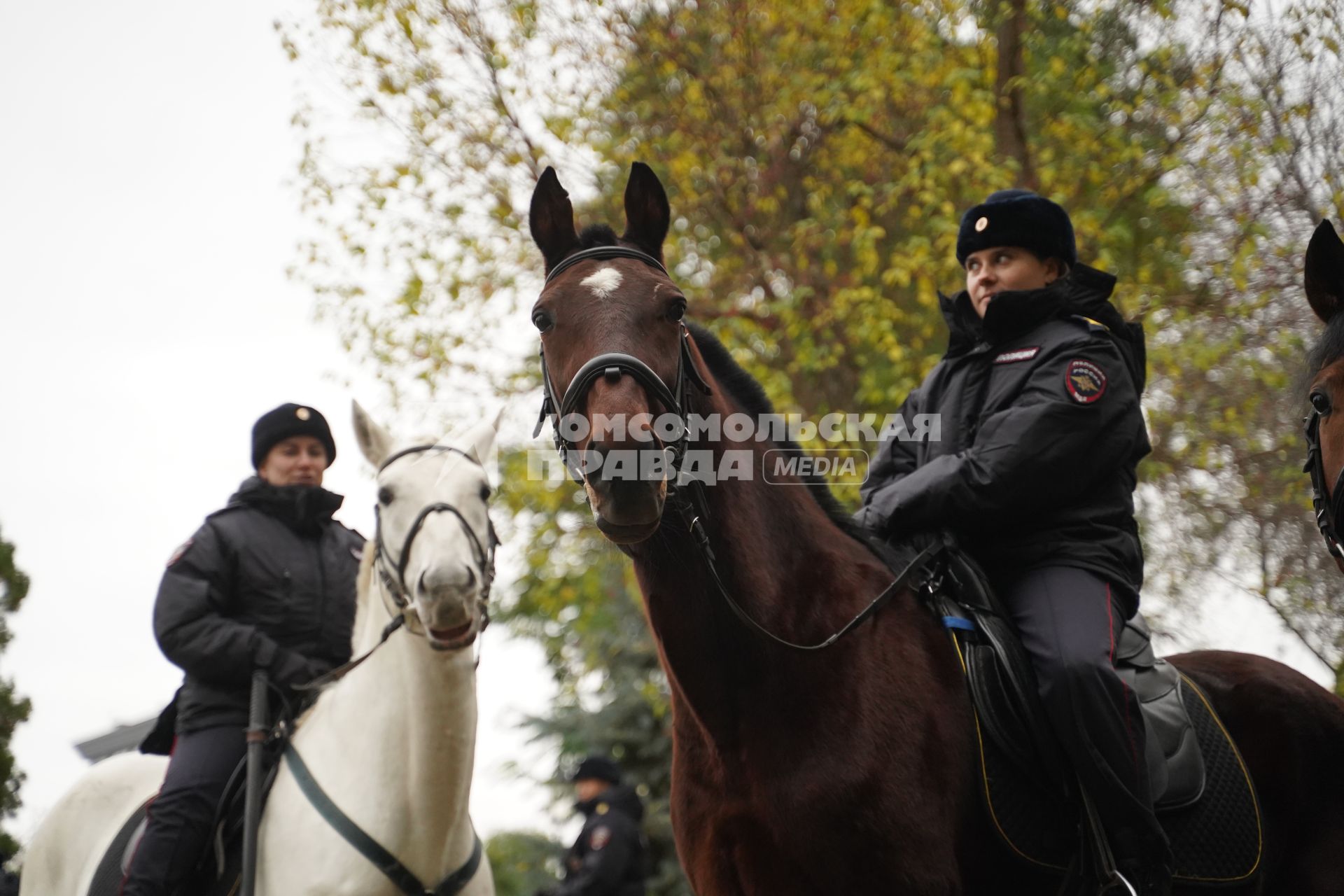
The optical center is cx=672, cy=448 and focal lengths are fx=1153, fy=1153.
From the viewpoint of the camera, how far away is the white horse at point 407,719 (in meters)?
4.37

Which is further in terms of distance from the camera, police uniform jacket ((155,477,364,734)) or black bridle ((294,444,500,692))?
police uniform jacket ((155,477,364,734))

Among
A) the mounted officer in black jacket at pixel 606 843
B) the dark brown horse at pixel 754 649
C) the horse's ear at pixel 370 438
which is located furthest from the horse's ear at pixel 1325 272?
the mounted officer in black jacket at pixel 606 843

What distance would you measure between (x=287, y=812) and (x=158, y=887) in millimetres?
591

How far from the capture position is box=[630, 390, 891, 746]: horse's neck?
10.8 ft

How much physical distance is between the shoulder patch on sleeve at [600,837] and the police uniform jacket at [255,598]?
4241 millimetres

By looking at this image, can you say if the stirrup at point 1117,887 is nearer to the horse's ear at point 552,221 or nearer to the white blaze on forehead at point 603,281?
the white blaze on forehead at point 603,281

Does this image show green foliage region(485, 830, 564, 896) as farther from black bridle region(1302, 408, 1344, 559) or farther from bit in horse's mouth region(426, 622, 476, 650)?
black bridle region(1302, 408, 1344, 559)

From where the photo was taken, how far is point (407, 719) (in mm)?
4633

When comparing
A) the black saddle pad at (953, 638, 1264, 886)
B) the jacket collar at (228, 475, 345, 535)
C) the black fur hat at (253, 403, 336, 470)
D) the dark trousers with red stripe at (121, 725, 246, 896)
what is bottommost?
the black saddle pad at (953, 638, 1264, 886)

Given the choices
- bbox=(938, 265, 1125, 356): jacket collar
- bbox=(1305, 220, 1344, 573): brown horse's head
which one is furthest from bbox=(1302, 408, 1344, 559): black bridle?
bbox=(938, 265, 1125, 356): jacket collar

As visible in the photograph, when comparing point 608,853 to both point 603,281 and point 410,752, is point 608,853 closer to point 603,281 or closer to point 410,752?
point 410,752

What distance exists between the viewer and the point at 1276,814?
152 inches

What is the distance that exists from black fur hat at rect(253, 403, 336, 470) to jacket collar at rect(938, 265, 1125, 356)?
3286 mm

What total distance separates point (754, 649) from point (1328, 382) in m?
1.80
